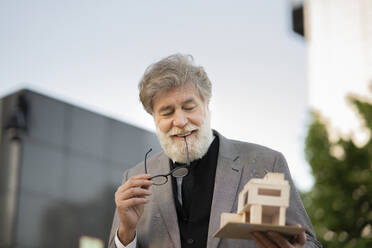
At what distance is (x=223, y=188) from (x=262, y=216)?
632 millimetres

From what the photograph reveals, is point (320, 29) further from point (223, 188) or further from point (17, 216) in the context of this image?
point (223, 188)

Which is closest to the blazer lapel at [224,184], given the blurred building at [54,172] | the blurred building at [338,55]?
the blurred building at [54,172]

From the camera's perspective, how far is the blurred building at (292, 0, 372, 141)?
781 inches

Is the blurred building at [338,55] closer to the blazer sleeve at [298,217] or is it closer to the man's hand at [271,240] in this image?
the blazer sleeve at [298,217]

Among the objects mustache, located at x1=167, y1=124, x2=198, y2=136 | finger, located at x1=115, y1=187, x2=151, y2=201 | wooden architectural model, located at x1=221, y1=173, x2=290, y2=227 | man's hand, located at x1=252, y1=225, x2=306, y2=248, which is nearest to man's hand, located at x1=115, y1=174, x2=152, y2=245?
finger, located at x1=115, y1=187, x2=151, y2=201

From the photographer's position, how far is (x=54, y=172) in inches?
614

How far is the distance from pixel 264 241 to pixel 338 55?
20.0 meters

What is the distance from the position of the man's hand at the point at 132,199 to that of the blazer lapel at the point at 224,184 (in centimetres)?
39

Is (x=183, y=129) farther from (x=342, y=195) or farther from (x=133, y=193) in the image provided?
(x=342, y=195)

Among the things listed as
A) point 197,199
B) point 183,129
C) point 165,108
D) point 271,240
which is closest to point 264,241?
point 271,240

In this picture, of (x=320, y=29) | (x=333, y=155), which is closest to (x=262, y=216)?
(x=333, y=155)

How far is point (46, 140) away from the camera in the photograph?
15.8 metres

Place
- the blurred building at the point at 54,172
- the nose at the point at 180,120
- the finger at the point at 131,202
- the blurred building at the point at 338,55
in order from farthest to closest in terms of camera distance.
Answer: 1. the blurred building at the point at 338,55
2. the blurred building at the point at 54,172
3. the nose at the point at 180,120
4. the finger at the point at 131,202

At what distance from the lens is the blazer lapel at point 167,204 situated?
3229mm
